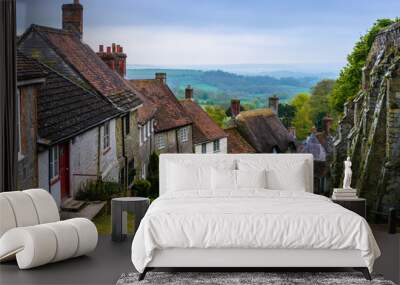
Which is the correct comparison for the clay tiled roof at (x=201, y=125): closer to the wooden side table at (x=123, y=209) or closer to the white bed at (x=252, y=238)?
the wooden side table at (x=123, y=209)

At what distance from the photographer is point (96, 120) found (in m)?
9.09

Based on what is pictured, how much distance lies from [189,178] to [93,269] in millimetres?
1794

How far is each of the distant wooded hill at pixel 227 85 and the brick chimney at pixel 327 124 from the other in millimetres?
453

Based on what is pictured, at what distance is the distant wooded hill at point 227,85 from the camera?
9.10 meters

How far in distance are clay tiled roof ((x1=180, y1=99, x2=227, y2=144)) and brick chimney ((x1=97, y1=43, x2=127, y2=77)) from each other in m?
0.94

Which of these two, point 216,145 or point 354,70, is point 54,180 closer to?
point 216,145

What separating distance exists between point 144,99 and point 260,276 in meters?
3.75

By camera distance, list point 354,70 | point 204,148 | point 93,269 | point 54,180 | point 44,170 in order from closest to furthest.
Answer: point 93,269
point 44,170
point 54,180
point 354,70
point 204,148

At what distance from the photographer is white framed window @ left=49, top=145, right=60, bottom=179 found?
8.73m

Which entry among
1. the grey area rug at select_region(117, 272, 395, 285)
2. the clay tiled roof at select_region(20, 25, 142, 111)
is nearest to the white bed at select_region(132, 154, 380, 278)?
the grey area rug at select_region(117, 272, 395, 285)

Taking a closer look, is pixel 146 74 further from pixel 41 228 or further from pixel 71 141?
pixel 41 228

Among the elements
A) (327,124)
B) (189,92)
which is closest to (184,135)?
(189,92)

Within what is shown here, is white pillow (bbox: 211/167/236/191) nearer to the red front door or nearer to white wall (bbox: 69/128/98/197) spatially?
white wall (bbox: 69/128/98/197)

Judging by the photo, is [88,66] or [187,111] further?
[187,111]
